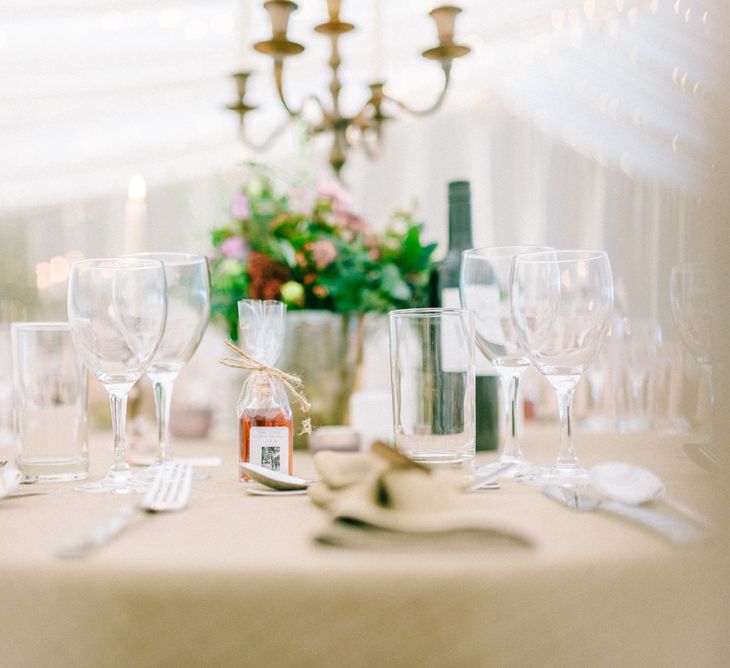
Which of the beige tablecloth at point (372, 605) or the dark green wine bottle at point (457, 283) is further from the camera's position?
the dark green wine bottle at point (457, 283)

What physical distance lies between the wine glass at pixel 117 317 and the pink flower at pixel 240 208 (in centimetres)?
65

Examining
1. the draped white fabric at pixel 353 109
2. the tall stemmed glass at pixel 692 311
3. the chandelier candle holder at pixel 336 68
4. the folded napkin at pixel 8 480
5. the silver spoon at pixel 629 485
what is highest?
the draped white fabric at pixel 353 109

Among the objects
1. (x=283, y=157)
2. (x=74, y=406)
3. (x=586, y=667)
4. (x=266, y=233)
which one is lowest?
(x=586, y=667)

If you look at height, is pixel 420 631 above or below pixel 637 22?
below

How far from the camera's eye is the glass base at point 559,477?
900mm

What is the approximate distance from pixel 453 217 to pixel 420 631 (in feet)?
3.16

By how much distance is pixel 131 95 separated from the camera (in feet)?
15.9

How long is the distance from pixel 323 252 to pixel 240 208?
0.22 meters

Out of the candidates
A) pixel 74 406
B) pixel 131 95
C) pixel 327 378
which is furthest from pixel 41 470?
pixel 131 95

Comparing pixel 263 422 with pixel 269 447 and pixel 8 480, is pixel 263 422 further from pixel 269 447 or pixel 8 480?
pixel 8 480

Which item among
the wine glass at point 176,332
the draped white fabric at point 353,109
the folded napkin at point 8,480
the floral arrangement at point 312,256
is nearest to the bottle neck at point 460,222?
the floral arrangement at point 312,256

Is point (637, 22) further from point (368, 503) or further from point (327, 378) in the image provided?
point (368, 503)

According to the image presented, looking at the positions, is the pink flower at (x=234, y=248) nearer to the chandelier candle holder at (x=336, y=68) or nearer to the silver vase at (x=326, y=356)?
the silver vase at (x=326, y=356)

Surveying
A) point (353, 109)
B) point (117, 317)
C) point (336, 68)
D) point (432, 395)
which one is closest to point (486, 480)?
point (432, 395)
